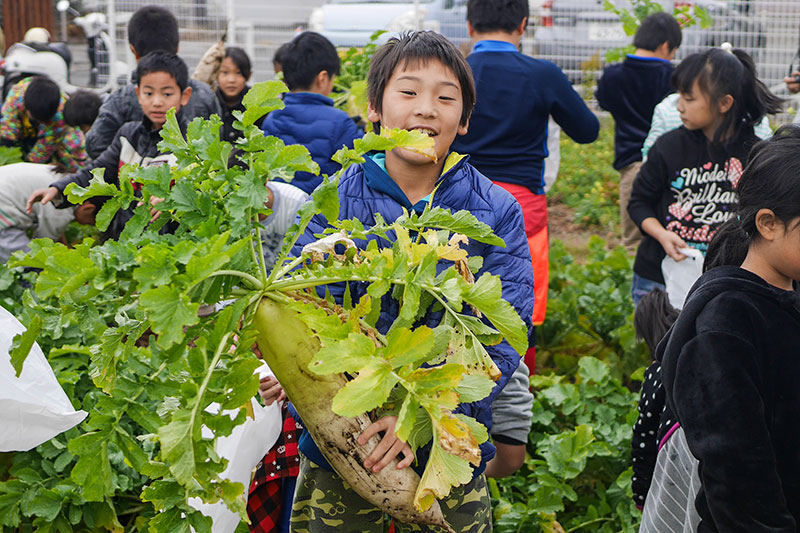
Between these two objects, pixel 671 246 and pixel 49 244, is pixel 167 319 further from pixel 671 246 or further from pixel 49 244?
pixel 671 246

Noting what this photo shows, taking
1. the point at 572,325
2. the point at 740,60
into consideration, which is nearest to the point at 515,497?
the point at 572,325

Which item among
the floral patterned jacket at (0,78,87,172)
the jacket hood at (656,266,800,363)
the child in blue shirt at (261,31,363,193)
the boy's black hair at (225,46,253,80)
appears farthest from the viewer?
the boy's black hair at (225,46,253,80)

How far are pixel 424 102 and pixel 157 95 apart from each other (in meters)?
2.10

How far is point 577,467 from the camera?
335 centimetres

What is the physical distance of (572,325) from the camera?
5.09 meters

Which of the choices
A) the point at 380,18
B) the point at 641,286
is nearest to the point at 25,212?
the point at 641,286

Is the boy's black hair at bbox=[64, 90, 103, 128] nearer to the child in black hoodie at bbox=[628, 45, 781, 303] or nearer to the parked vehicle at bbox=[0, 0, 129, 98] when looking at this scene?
the parked vehicle at bbox=[0, 0, 129, 98]

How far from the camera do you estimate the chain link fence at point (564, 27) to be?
8805 millimetres

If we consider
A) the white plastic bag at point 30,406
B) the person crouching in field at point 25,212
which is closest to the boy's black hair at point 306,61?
the person crouching in field at point 25,212

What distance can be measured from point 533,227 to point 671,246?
58 centimetres

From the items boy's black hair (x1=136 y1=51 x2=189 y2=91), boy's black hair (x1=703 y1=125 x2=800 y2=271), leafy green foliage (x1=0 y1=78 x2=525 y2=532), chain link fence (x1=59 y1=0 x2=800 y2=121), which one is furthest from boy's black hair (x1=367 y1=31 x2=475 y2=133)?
chain link fence (x1=59 y1=0 x2=800 y2=121)

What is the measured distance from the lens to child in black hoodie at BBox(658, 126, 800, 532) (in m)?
1.77

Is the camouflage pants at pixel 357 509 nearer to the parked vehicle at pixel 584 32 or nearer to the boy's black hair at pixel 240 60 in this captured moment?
Result: the boy's black hair at pixel 240 60

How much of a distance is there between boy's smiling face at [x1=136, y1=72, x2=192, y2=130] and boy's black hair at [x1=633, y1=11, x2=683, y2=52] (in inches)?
111
